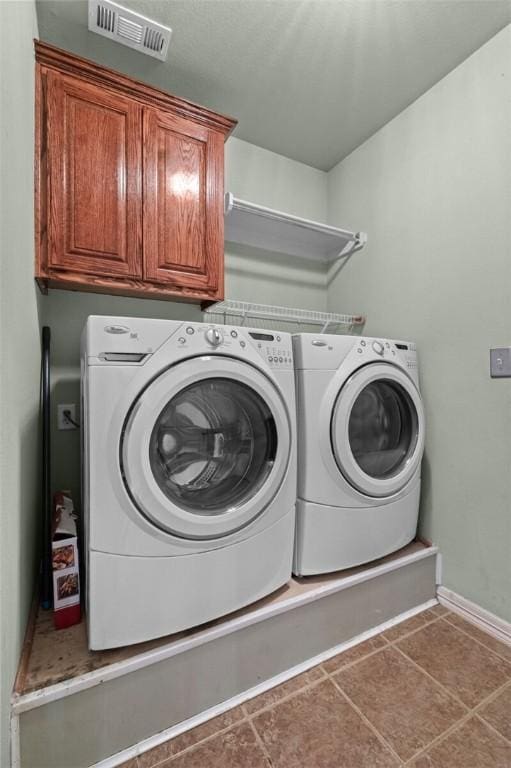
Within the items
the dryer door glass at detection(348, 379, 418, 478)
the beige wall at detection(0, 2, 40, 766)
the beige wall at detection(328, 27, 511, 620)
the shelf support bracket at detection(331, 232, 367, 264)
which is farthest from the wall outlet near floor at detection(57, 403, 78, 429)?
the shelf support bracket at detection(331, 232, 367, 264)

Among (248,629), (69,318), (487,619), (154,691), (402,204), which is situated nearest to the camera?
(154,691)

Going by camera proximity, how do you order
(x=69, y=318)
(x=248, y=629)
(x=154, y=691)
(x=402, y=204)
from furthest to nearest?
(x=402, y=204) → (x=69, y=318) → (x=248, y=629) → (x=154, y=691)

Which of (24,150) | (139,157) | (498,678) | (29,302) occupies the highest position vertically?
(139,157)

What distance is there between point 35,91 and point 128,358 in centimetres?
115

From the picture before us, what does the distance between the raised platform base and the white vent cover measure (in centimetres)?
218

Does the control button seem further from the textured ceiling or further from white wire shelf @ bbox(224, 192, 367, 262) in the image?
the textured ceiling

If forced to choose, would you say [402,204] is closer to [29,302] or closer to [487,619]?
[29,302]

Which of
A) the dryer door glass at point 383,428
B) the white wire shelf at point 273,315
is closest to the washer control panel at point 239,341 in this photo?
the dryer door glass at point 383,428

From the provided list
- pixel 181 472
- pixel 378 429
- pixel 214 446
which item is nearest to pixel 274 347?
pixel 214 446

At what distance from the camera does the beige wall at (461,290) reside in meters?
1.38

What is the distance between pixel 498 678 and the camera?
1.15 meters

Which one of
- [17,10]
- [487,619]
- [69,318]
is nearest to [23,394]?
[69,318]

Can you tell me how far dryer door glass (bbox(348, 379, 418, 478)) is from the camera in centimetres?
→ 145

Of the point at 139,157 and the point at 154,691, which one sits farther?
the point at 139,157
